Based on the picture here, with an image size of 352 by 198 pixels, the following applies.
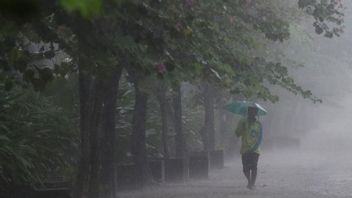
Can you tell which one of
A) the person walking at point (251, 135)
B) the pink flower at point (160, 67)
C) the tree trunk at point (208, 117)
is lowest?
the pink flower at point (160, 67)

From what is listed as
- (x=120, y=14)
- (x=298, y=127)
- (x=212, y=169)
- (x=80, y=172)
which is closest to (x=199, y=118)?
(x=212, y=169)

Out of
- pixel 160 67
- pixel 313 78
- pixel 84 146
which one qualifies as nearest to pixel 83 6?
pixel 160 67

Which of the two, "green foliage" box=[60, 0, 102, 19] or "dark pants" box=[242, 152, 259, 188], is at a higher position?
"dark pants" box=[242, 152, 259, 188]

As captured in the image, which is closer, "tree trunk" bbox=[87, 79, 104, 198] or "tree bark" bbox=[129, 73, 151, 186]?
"tree trunk" bbox=[87, 79, 104, 198]

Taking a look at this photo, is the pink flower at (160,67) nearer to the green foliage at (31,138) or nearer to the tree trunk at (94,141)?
the tree trunk at (94,141)

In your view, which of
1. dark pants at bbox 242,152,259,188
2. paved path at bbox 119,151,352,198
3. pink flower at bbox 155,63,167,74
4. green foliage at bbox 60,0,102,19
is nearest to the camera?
green foliage at bbox 60,0,102,19

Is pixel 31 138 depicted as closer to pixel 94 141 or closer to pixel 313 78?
pixel 94 141

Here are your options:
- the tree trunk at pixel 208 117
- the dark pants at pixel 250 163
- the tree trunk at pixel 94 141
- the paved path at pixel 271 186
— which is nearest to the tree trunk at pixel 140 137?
the paved path at pixel 271 186

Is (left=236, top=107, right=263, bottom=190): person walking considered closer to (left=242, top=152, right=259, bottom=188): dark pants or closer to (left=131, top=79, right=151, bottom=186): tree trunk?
(left=242, top=152, right=259, bottom=188): dark pants

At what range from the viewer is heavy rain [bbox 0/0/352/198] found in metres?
5.66

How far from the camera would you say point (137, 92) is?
55.0 ft

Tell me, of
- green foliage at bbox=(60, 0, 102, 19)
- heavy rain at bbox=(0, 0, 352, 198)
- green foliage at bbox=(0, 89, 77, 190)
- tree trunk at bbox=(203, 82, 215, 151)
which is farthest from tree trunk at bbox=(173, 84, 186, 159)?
green foliage at bbox=(60, 0, 102, 19)

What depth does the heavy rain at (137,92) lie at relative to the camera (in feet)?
18.6

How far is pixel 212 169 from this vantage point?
25141mm
